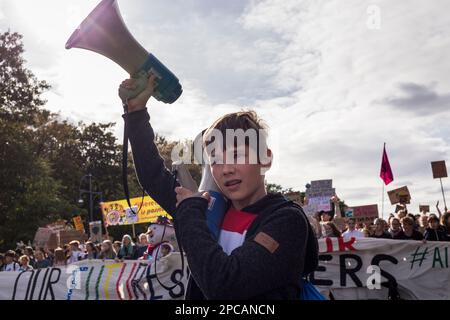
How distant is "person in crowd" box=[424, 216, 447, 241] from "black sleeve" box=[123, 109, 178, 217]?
712cm

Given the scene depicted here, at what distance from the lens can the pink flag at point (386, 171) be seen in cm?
1516

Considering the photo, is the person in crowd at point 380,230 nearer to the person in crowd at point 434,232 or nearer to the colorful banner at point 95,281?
the person in crowd at point 434,232

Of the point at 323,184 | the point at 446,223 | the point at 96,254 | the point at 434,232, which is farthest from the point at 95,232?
the point at 446,223

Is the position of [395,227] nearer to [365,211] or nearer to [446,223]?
[446,223]

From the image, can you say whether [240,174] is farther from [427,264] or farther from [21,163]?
[21,163]

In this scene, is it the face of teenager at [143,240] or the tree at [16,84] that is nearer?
the face of teenager at [143,240]

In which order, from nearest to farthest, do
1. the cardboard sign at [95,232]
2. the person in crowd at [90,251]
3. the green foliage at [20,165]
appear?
1. the person in crowd at [90,251]
2. the cardboard sign at [95,232]
3. the green foliage at [20,165]

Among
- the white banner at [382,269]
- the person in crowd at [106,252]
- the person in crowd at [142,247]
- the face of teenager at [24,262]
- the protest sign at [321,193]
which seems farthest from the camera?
the protest sign at [321,193]

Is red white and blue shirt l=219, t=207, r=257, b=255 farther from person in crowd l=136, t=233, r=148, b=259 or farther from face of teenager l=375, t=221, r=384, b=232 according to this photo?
person in crowd l=136, t=233, r=148, b=259

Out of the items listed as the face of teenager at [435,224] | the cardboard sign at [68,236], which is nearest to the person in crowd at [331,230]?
the face of teenager at [435,224]

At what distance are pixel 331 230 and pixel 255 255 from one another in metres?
7.09

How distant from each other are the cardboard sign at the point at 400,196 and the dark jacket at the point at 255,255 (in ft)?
46.8

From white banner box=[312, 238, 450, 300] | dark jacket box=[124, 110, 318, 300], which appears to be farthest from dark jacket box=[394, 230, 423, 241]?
dark jacket box=[124, 110, 318, 300]
